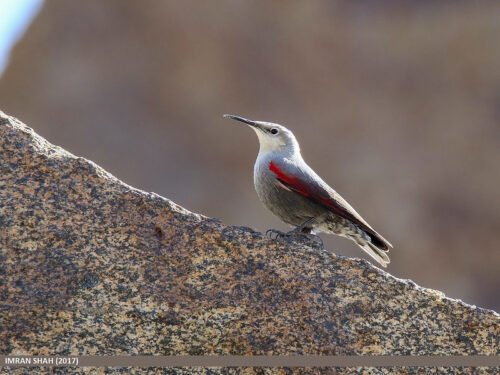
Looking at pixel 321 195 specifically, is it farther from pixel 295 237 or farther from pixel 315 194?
pixel 295 237

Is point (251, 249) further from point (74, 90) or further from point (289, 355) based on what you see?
point (74, 90)

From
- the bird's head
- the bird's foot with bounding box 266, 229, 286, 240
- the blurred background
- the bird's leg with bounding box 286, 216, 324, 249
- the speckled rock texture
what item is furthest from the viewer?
the blurred background

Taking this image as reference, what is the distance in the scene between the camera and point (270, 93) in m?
18.3

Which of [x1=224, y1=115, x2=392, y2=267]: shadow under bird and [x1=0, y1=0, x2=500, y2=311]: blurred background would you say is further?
[x1=0, y1=0, x2=500, y2=311]: blurred background

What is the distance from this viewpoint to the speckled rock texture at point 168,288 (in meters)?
4.03

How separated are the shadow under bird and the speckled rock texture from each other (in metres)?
0.84

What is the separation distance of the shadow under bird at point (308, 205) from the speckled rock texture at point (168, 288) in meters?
0.84

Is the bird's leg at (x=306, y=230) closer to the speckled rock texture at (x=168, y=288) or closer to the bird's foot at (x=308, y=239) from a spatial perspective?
the bird's foot at (x=308, y=239)

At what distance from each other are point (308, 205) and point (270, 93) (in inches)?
515

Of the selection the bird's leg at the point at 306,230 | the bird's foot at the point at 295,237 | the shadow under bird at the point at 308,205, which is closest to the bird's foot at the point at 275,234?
the bird's foot at the point at 295,237

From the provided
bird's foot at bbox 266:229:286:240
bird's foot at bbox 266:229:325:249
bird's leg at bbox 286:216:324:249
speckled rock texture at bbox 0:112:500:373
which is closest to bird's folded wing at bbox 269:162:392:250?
bird's leg at bbox 286:216:324:249

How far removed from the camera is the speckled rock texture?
13.2ft

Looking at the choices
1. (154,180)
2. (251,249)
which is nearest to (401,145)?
(154,180)

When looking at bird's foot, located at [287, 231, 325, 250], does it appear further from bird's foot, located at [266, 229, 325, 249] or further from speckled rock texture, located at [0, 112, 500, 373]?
speckled rock texture, located at [0, 112, 500, 373]
